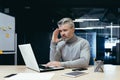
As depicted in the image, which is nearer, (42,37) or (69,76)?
(69,76)

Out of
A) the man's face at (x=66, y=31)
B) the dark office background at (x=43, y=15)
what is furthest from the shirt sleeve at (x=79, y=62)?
the dark office background at (x=43, y=15)

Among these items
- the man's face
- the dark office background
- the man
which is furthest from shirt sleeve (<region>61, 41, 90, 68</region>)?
the dark office background

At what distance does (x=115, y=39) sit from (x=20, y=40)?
8.60 ft

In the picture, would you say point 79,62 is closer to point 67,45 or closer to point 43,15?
point 67,45

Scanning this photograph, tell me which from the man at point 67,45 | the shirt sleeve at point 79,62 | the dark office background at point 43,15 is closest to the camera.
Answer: the shirt sleeve at point 79,62

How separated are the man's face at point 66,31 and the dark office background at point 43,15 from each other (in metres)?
3.21

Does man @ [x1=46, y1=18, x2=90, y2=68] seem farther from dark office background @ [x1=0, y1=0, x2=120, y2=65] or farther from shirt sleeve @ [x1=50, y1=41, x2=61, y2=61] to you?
dark office background @ [x1=0, y1=0, x2=120, y2=65]

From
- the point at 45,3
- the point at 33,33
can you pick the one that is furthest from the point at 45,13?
the point at 33,33

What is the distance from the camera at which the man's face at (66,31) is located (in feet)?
6.90

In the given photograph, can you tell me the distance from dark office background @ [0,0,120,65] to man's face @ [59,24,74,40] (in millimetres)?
3205

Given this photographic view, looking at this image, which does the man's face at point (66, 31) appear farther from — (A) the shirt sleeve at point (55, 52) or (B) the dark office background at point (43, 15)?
(B) the dark office background at point (43, 15)

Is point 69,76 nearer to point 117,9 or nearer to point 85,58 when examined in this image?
point 85,58

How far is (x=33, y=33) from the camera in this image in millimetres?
5488

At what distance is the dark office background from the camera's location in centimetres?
518
